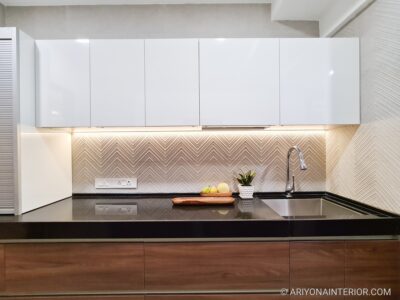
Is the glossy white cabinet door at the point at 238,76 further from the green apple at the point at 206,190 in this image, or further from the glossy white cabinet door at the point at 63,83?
→ the glossy white cabinet door at the point at 63,83

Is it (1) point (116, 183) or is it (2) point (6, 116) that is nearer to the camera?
(2) point (6, 116)

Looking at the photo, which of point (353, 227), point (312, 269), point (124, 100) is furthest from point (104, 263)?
point (353, 227)

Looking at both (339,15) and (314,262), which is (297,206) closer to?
(314,262)

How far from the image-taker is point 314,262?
1389mm

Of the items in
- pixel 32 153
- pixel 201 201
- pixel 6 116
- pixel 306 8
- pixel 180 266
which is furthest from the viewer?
pixel 306 8

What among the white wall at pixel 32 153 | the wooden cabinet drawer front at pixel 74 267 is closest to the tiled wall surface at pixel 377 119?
the wooden cabinet drawer front at pixel 74 267

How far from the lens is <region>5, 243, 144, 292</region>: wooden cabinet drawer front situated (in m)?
1.38

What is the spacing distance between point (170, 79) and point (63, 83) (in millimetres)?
650

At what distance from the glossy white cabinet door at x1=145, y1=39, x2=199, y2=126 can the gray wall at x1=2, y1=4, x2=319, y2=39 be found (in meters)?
0.45

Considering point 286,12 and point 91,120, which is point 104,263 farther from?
point 286,12

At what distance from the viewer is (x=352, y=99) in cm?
172

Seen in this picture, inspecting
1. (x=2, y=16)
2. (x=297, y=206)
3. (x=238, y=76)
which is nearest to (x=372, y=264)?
(x=297, y=206)

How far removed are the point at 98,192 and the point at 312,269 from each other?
5.03 ft

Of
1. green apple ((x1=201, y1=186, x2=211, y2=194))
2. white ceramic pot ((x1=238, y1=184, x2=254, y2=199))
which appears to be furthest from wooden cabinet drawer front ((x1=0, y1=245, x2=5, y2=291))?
white ceramic pot ((x1=238, y1=184, x2=254, y2=199))
